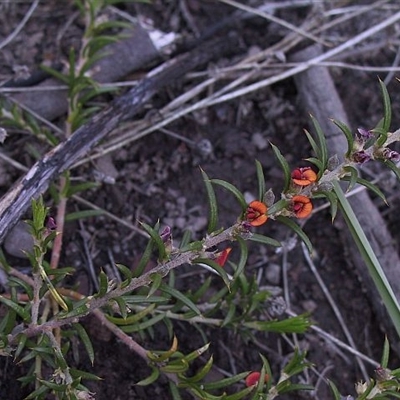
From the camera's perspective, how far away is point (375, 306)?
3334 mm

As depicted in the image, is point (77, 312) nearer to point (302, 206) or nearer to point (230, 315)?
point (230, 315)

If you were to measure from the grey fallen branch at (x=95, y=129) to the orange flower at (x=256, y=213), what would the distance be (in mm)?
1016

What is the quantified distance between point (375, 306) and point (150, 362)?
1.31 m

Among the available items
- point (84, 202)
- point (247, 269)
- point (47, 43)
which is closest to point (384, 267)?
point (247, 269)

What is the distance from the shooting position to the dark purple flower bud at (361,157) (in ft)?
7.57

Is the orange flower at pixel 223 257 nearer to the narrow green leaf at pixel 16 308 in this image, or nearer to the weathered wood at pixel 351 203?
the narrow green leaf at pixel 16 308

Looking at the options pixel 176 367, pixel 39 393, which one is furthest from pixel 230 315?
pixel 39 393

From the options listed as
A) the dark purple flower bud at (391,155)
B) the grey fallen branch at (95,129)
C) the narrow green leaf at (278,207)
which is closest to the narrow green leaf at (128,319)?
the grey fallen branch at (95,129)

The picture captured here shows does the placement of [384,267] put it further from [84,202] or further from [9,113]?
[9,113]

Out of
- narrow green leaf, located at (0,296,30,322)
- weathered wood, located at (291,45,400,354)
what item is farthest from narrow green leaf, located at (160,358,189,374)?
weathered wood, located at (291,45,400,354)

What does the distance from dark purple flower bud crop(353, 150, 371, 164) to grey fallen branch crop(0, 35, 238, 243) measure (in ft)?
4.32

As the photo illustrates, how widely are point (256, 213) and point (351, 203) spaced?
1.30m

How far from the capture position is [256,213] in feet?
7.54

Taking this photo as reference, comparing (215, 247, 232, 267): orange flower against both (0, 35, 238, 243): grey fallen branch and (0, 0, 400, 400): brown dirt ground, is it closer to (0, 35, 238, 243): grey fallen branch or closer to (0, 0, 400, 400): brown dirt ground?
(0, 0, 400, 400): brown dirt ground
